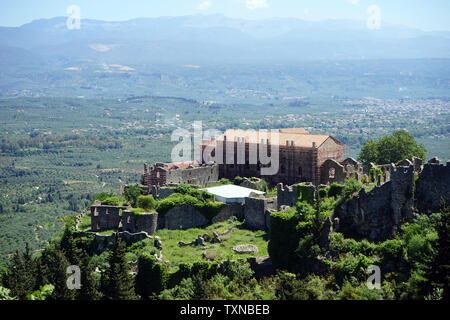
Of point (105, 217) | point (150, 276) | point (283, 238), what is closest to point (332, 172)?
point (283, 238)

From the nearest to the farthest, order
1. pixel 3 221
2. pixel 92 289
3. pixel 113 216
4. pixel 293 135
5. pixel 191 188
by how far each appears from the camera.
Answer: pixel 92 289 < pixel 113 216 < pixel 191 188 < pixel 293 135 < pixel 3 221

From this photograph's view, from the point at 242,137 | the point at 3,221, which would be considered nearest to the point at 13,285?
the point at 242,137

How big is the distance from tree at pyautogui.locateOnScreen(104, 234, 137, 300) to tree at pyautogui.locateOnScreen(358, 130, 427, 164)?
2615 centimetres

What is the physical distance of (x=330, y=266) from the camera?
3064 cm

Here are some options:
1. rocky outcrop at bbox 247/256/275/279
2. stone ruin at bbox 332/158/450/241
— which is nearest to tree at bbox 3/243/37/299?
rocky outcrop at bbox 247/256/275/279

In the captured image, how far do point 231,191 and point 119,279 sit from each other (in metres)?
15.1

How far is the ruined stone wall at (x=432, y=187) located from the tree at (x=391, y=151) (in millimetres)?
19386

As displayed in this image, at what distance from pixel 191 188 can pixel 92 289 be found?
45.1 ft

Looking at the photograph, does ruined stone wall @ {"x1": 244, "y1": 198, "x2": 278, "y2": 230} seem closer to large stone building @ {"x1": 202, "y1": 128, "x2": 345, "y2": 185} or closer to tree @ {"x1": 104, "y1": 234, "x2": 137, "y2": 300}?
large stone building @ {"x1": 202, "y1": 128, "x2": 345, "y2": 185}

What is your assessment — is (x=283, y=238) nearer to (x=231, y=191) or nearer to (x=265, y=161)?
(x=231, y=191)

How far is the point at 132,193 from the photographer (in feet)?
160

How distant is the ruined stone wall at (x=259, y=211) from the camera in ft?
133

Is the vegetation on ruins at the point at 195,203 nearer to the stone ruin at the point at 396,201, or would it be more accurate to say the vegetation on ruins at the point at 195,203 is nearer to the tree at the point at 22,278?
the tree at the point at 22,278
